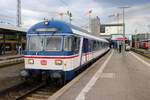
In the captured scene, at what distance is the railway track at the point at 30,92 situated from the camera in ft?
38.2

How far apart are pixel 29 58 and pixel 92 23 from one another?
6558cm

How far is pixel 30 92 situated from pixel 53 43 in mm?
2438

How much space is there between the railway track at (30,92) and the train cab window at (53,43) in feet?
6.51

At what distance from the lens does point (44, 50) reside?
1291cm

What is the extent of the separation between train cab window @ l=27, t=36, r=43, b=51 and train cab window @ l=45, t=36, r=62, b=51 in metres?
0.35

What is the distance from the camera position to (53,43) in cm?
1293

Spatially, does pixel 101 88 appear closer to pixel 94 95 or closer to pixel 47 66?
pixel 94 95

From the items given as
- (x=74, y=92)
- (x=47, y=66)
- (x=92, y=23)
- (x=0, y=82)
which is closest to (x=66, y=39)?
(x=47, y=66)

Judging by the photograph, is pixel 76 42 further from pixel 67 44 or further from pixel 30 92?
pixel 30 92

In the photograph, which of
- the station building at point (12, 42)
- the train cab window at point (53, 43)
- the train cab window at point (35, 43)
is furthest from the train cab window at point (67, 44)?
the station building at point (12, 42)

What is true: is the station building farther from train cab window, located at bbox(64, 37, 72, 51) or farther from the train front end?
train cab window, located at bbox(64, 37, 72, 51)

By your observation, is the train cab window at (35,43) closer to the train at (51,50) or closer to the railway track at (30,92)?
the train at (51,50)

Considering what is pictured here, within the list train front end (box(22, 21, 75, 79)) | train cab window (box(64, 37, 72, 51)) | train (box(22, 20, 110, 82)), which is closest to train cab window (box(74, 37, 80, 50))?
train (box(22, 20, 110, 82))

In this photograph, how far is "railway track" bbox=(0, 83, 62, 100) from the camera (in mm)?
11648
